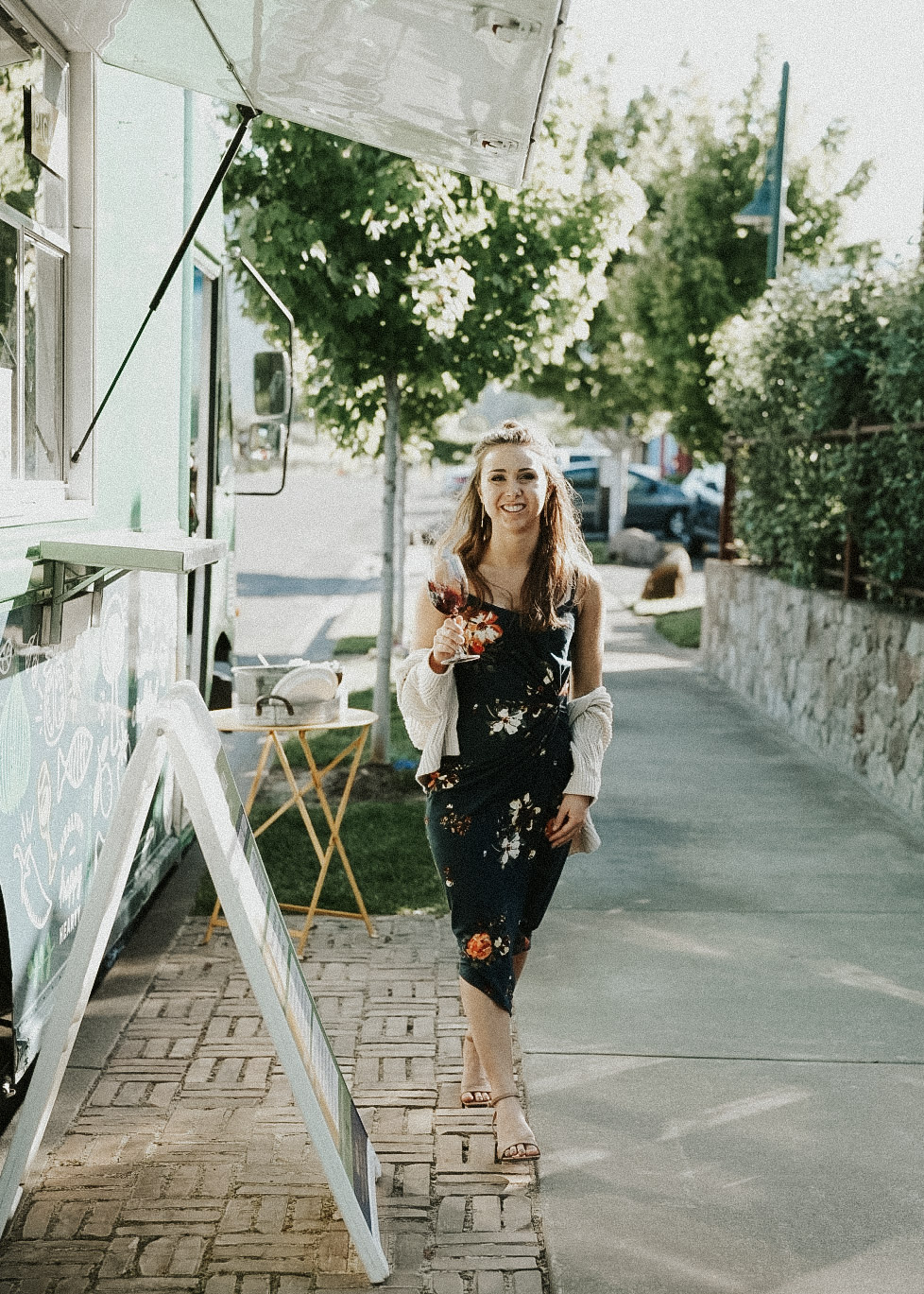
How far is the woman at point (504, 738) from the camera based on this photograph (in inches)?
149

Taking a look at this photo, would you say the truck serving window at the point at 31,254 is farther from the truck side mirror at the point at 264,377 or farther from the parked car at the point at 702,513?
the parked car at the point at 702,513

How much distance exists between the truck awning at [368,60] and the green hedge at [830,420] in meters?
4.26

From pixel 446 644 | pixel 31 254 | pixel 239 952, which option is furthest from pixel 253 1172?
pixel 31 254

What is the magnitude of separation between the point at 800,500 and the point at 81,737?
7342 millimetres

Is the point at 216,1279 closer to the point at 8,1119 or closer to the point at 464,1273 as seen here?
the point at 464,1273

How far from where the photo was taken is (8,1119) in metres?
3.93

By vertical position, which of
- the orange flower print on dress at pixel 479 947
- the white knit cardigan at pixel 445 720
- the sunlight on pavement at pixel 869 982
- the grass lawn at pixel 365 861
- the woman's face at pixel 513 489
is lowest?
the grass lawn at pixel 365 861

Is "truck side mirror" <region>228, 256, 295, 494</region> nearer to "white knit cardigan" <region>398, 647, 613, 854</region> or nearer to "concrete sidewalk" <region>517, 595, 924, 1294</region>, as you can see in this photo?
"concrete sidewalk" <region>517, 595, 924, 1294</region>

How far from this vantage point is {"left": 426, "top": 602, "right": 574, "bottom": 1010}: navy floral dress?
12.4 ft

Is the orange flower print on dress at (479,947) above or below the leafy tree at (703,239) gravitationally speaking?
below

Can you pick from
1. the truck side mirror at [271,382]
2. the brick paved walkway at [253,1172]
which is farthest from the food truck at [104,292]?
the truck side mirror at [271,382]

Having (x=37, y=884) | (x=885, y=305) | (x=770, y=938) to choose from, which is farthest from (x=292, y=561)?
(x=37, y=884)

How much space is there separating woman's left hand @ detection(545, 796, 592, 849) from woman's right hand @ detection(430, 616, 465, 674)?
515mm

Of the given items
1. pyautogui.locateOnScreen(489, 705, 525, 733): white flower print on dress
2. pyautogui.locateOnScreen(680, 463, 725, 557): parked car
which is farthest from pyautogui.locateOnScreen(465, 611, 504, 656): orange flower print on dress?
pyautogui.locateOnScreen(680, 463, 725, 557): parked car
